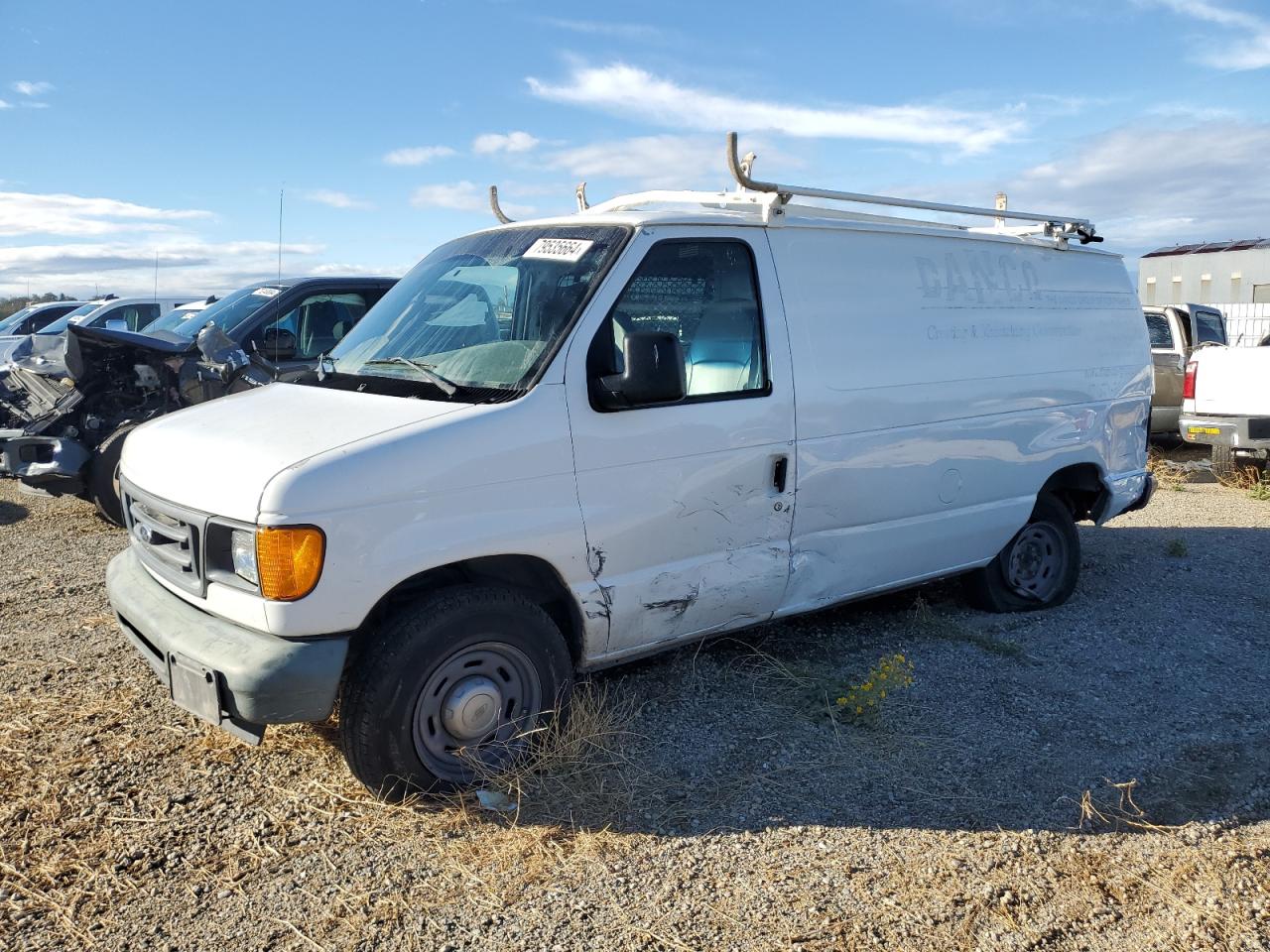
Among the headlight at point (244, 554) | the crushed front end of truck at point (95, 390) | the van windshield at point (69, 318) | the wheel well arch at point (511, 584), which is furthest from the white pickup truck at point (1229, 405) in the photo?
the van windshield at point (69, 318)

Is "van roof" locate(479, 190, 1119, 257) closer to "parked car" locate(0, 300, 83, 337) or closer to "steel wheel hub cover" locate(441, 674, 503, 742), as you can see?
"steel wheel hub cover" locate(441, 674, 503, 742)

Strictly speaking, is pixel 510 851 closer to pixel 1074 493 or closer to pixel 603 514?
pixel 603 514

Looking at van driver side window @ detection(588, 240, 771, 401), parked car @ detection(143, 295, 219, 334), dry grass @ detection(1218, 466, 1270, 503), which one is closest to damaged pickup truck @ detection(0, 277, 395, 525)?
parked car @ detection(143, 295, 219, 334)

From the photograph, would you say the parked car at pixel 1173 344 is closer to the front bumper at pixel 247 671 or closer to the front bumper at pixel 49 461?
the front bumper at pixel 49 461

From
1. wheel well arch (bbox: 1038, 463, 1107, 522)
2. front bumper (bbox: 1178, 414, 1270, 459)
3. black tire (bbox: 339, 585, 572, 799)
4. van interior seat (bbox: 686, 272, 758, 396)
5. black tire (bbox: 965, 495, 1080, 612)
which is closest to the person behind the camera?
black tire (bbox: 339, 585, 572, 799)

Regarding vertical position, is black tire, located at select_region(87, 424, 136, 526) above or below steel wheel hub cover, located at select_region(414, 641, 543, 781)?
below

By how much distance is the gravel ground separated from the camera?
3064 millimetres

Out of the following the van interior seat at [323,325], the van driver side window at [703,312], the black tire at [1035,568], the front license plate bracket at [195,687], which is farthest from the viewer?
the van interior seat at [323,325]

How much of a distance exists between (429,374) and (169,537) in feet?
3.65

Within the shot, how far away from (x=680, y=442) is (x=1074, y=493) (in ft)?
11.2

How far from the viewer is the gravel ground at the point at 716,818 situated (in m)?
3.06

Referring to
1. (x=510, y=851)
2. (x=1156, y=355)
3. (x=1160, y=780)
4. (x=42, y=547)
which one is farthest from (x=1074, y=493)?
(x=1156, y=355)

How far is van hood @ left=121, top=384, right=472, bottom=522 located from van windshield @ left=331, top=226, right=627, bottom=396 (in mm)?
246

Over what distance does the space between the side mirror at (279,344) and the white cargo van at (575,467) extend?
12.4 ft
